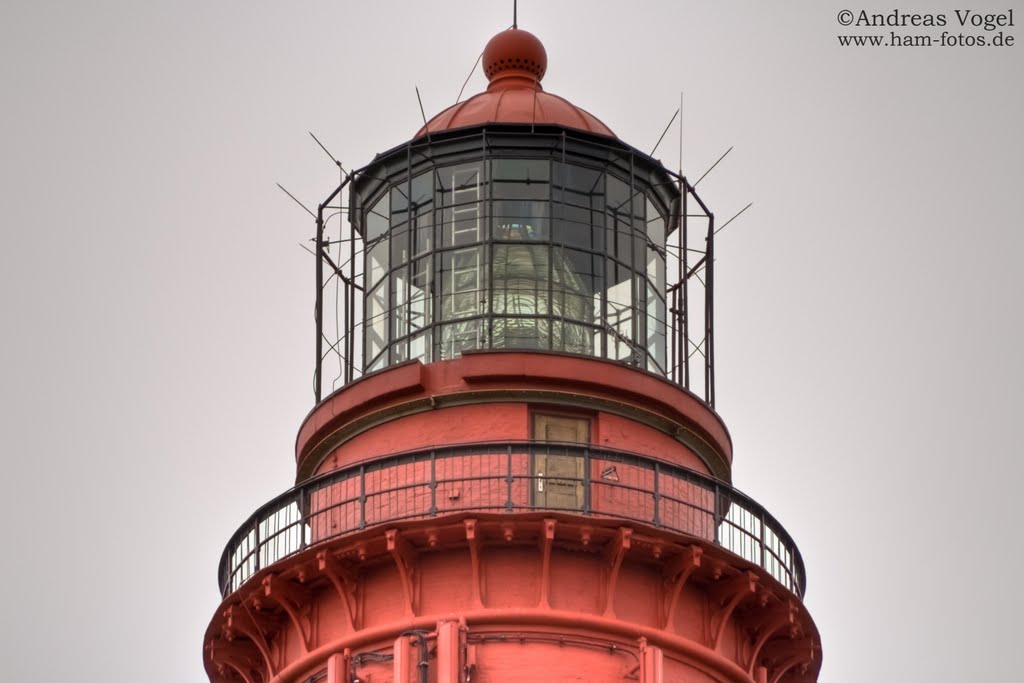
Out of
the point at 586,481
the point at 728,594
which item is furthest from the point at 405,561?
the point at 728,594

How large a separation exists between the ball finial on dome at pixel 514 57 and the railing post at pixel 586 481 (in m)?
8.33

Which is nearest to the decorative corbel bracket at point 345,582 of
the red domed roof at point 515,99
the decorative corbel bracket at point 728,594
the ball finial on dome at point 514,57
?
the decorative corbel bracket at point 728,594

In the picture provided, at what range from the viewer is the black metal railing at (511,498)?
42.8 m

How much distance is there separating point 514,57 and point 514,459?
845cm

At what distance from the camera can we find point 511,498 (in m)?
42.5

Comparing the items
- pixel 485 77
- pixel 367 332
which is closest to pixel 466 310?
pixel 367 332

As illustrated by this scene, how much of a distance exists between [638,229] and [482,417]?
Answer: 186 inches

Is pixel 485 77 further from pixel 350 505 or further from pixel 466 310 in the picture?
pixel 350 505

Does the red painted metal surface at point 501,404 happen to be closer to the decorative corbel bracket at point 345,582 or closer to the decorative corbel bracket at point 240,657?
the decorative corbel bracket at point 345,582

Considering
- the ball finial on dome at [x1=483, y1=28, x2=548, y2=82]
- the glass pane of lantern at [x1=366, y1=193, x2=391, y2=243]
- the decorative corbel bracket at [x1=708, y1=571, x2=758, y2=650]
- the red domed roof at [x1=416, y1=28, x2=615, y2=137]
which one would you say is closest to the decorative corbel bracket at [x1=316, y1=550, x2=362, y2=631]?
the decorative corbel bracket at [x1=708, y1=571, x2=758, y2=650]

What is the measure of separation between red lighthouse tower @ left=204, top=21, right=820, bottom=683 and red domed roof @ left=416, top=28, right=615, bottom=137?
0.06 m

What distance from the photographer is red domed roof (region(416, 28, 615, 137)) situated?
47250 millimetres

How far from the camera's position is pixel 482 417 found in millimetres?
44031

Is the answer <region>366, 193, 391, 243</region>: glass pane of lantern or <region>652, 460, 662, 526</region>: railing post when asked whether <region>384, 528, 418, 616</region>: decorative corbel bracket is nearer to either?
<region>652, 460, 662, 526</region>: railing post
